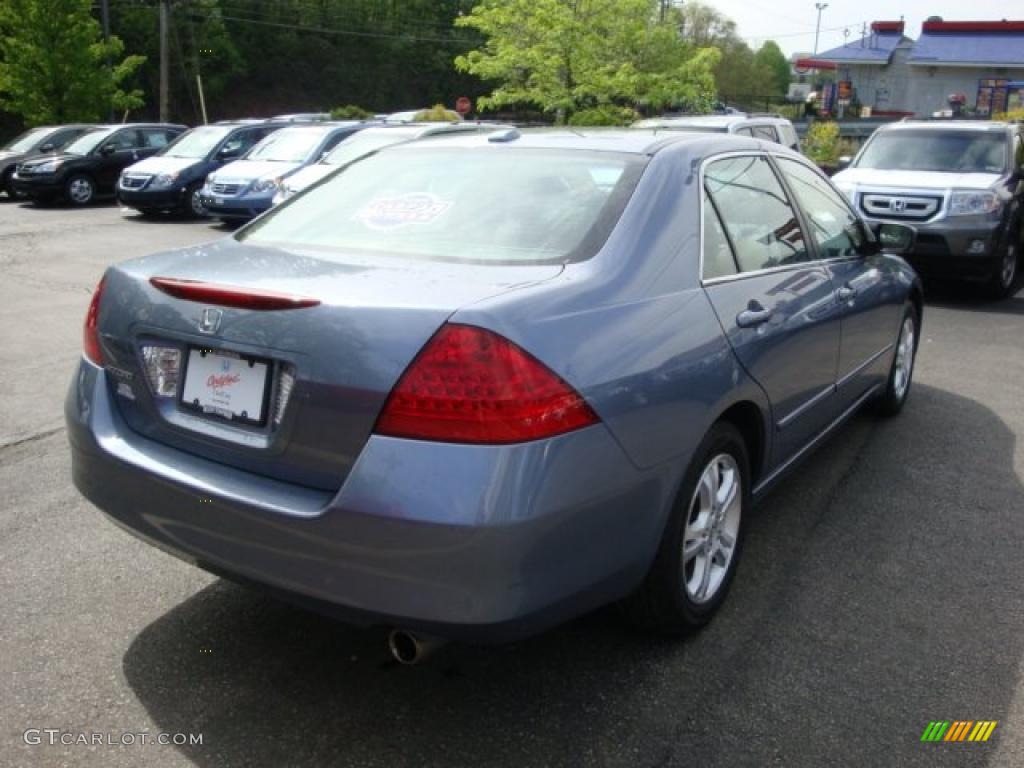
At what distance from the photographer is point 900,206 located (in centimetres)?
983

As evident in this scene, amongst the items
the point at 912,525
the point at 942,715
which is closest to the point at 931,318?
the point at 912,525

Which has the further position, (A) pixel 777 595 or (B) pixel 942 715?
(A) pixel 777 595

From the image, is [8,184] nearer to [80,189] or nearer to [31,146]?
[31,146]

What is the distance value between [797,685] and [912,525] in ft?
5.06

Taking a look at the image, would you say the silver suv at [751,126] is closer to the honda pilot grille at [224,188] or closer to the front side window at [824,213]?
the front side window at [824,213]

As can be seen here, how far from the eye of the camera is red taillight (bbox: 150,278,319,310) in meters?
2.51

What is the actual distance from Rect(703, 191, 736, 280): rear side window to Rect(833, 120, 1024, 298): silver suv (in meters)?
6.37

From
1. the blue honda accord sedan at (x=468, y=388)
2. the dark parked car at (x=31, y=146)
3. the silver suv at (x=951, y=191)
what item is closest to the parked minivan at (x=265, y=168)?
the dark parked car at (x=31, y=146)

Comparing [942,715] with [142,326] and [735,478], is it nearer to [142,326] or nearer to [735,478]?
[735,478]

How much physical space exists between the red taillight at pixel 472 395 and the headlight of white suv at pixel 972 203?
8.53 meters

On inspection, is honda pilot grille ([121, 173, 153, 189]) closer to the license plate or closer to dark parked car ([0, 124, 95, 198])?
dark parked car ([0, 124, 95, 198])

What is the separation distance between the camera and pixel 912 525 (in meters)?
4.16

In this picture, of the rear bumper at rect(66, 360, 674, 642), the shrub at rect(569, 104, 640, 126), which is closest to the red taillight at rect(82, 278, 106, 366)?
the rear bumper at rect(66, 360, 674, 642)

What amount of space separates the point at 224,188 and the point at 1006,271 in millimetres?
11288
